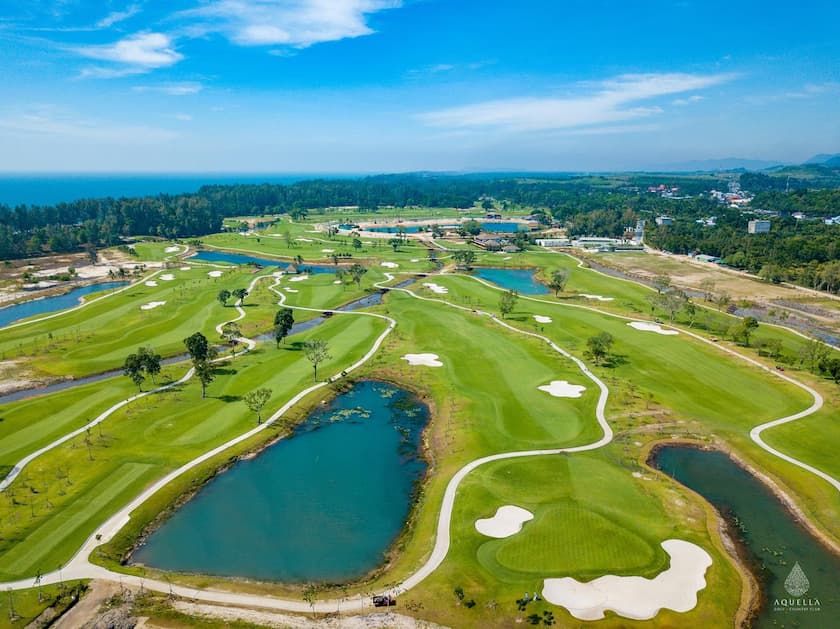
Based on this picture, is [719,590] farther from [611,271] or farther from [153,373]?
[611,271]

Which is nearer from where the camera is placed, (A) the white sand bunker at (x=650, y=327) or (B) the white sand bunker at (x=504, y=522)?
(B) the white sand bunker at (x=504, y=522)

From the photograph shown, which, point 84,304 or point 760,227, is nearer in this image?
point 84,304

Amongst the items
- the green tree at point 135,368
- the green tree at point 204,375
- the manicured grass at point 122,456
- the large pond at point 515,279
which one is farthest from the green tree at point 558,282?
the green tree at point 135,368

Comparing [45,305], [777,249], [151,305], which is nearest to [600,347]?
[151,305]

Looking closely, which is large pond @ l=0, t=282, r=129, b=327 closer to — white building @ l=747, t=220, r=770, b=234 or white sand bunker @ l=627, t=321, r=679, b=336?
white sand bunker @ l=627, t=321, r=679, b=336

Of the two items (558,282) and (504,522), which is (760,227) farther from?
(504,522)

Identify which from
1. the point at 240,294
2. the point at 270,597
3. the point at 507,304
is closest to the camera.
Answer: the point at 270,597

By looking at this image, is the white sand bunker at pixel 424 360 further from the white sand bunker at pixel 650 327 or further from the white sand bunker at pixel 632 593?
the white sand bunker at pixel 632 593

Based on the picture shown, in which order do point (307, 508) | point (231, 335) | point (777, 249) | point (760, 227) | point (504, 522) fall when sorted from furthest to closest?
point (760, 227) → point (777, 249) → point (231, 335) → point (307, 508) → point (504, 522)
